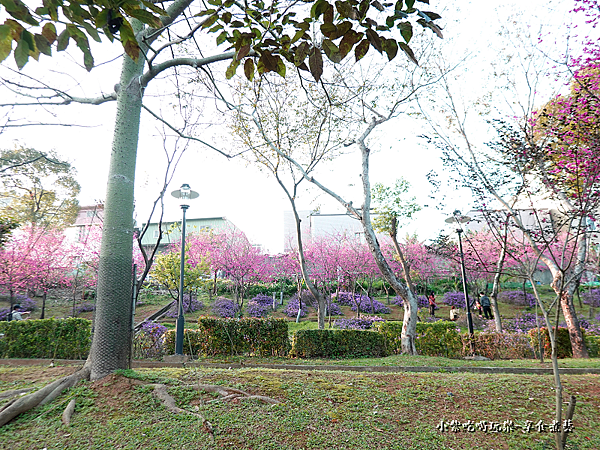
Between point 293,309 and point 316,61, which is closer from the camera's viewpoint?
point 316,61

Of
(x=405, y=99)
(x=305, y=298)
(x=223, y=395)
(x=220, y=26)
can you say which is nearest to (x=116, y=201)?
(x=223, y=395)

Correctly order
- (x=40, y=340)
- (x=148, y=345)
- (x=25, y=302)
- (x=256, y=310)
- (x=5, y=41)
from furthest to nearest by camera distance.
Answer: (x=256, y=310) → (x=25, y=302) → (x=148, y=345) → (x=40, y=340) → (x=5, y=41)

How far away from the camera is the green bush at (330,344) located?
889cm

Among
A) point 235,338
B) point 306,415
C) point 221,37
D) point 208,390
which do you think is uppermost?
point 221,37

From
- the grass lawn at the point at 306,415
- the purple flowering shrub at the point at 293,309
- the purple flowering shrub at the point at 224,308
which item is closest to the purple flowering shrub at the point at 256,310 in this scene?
the purple flowering shrub at the point at 224,308

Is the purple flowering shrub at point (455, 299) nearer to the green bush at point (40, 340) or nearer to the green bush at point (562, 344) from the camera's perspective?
the green bush at point (562, 344)

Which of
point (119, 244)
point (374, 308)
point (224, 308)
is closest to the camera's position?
point (119, 244)

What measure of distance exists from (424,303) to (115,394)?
20505 mm

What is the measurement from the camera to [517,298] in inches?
830

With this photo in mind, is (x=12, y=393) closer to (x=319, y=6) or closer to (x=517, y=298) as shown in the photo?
(x=319, y=6)

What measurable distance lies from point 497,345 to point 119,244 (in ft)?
31.9

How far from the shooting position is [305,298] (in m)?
21.1

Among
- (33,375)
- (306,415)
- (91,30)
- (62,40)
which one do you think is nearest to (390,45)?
(91,30)

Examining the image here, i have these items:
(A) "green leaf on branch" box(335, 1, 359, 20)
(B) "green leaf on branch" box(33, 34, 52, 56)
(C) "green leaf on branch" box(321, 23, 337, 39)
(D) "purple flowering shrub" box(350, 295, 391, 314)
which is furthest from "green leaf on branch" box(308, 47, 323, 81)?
(D) "purple flowering shrub" box(350, 295, 391, 314)
